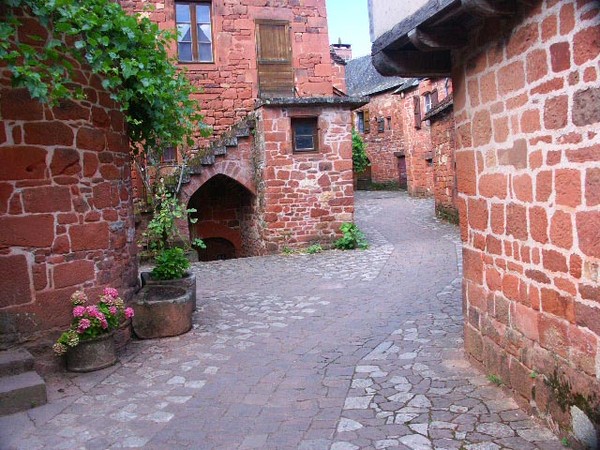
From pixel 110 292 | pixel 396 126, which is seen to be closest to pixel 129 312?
pixel 110 292

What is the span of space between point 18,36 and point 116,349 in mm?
2988

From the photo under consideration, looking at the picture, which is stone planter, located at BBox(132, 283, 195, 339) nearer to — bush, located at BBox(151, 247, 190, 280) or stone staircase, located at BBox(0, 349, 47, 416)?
bush, located at BBox(151, 247, 190, 280)

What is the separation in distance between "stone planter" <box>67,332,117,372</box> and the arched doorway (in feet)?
29.4

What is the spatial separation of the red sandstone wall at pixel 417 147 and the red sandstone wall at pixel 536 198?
18.8m

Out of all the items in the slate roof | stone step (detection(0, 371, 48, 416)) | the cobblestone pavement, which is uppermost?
the slate roof

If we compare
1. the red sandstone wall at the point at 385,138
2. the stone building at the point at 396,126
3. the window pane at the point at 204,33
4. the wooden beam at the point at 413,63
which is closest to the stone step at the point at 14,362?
the wooden beam at the point at 413,63

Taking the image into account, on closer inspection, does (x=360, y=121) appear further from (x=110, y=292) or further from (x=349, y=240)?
(x=110, y=292)

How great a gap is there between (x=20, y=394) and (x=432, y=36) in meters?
4.08

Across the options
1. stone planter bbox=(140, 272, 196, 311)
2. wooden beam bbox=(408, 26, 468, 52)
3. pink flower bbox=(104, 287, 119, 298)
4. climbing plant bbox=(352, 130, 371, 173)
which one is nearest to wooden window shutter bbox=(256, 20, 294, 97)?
stone planter bbox=(140, 272, 196, 311)

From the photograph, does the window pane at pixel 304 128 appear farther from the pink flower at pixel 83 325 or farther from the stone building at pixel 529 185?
the pink flower at pixel 83 325

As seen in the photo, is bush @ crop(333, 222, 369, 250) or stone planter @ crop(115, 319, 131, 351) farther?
bush @ crop(333, 222, 369, 250)

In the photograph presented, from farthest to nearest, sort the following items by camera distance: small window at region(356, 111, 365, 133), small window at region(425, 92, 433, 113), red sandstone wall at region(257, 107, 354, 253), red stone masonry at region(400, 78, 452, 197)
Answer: small window at region(356, 111, 365, 133) < red stone masonry at region(400, 78, 452, 197) < small window at region(425, 92, 433, 113) < red sandstone wall at region(257, 107, 354, 253)

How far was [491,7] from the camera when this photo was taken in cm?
330

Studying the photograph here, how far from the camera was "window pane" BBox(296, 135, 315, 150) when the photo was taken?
40.1 feet
